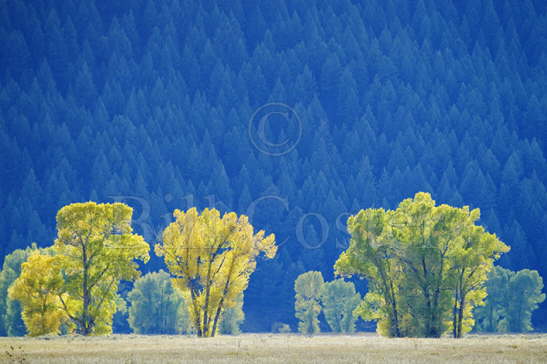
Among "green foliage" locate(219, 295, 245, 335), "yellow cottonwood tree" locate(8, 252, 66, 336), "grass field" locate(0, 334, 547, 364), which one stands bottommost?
"grass field" locate(0, 334, 547, 364)

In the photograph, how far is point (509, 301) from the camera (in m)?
141

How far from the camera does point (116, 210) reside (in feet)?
234

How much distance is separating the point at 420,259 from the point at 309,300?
3334 inches

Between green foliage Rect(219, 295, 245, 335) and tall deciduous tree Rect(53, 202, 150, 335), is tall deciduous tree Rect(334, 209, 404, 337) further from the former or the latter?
green foliage Rect(219, 295, 245, 335)

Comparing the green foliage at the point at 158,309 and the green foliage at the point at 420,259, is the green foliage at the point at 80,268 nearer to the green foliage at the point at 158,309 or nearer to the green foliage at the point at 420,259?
the green foliage at the point at 420,259

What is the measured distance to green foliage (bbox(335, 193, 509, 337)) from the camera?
71.5 meters

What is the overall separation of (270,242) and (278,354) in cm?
2859

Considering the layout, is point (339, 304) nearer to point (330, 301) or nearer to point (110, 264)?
point (330, 301)

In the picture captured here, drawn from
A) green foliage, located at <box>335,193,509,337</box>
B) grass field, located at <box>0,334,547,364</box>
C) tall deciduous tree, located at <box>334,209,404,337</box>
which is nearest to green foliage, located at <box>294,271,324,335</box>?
tall deciduous tree, located at <box>334,209,404,337</box>

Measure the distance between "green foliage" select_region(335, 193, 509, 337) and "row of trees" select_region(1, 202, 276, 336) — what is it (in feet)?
29.7

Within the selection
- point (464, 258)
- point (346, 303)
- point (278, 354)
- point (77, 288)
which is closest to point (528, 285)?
point (346, 303)

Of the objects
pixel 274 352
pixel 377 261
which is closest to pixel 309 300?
pixel 377 261

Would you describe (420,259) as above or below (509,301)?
below

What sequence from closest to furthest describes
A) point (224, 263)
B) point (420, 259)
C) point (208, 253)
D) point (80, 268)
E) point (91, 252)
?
point (91, 252), point (80, 268), point (420, 259), point (208, 253), point (224, 263)
